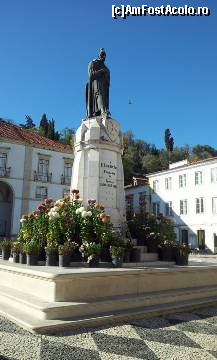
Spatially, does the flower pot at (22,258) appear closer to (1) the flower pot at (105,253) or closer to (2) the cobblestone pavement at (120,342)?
(1) the flower pot at (105,253)

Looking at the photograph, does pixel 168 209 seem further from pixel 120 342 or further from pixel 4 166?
pixel 120 342

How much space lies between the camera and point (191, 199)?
42656 mm

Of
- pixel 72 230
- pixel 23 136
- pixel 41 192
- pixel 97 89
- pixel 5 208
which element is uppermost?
pixel 23 136

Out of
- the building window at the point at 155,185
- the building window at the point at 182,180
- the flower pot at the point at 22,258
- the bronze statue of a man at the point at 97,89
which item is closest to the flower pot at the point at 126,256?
the flower pot at the point at 22,258

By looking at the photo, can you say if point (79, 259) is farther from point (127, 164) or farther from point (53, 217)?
point (127, 164)

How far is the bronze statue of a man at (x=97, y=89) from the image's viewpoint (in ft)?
38.3

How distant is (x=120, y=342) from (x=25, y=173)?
37.2 metres

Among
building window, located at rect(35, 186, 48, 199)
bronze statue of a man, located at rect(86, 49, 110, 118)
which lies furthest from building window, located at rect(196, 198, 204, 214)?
bronze statue of a man, located at rect(86, 49, 110, 118)

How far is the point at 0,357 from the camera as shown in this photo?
429cm

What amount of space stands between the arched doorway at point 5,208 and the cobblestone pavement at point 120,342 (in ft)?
118

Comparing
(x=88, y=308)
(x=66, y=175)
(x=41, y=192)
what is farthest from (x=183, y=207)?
(x=88, y=308)

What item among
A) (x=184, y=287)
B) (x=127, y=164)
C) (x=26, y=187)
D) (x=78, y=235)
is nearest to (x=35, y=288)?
(x=78, y=235)

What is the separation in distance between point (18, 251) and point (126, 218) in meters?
3.53

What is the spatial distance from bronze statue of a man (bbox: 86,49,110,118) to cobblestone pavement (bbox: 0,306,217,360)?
Answer: 23.8 ft
